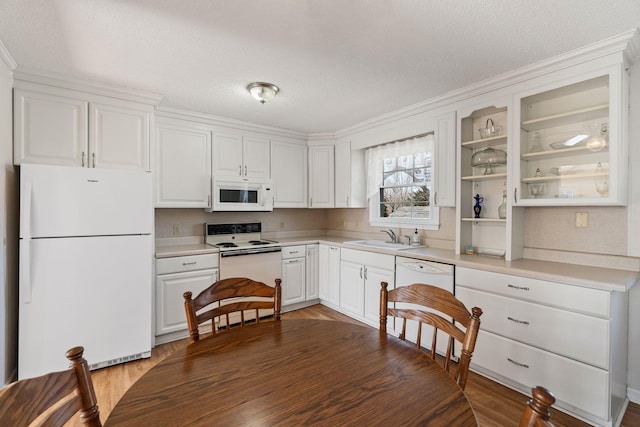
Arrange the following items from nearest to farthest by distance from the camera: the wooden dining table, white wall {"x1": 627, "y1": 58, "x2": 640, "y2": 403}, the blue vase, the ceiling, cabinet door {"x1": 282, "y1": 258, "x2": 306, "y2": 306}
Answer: the wooden dining table, the ceiling, white wall {"x1": 627, "y1": 58, "x2": 640, "y2": 403}, the blue vase, cabinet door {"x1": 282, "y1": 258, "x2": 306, "y2": 306}

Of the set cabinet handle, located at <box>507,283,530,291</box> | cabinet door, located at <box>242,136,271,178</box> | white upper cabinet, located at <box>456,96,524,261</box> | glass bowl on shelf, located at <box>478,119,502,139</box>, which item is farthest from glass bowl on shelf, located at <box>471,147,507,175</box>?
cabinet door, located at <box>242,136,271,178</box>

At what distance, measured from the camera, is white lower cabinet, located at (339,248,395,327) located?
124 inches

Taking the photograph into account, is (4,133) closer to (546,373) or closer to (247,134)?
(247,134)

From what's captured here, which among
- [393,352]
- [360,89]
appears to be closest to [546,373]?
[393,352]

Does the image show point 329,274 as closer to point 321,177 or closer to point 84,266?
point 321,177

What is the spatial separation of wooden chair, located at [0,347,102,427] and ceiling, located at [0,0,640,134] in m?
1.69

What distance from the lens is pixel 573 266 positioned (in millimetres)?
2244

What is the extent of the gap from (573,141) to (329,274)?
2.72 meters

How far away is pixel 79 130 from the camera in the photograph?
8.34ft

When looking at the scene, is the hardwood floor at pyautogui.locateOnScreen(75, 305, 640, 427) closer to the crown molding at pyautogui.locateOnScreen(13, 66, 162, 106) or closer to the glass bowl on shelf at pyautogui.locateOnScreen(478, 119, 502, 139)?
the glass bowl on shelf at pyautogui.locateOnScreen(478, 119, 502, 139)

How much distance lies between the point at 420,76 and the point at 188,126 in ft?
7.95

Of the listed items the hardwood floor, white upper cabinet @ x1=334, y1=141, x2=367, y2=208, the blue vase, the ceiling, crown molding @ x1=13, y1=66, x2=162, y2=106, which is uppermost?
the ceiling

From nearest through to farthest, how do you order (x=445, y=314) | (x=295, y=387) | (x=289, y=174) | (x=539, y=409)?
1. (x=539, y=409)
2. (x=295, y=387)
3. (x=445, y=314)
4. (x=289, y=174)

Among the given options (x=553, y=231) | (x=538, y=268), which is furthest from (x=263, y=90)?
(x=553, y=231)
